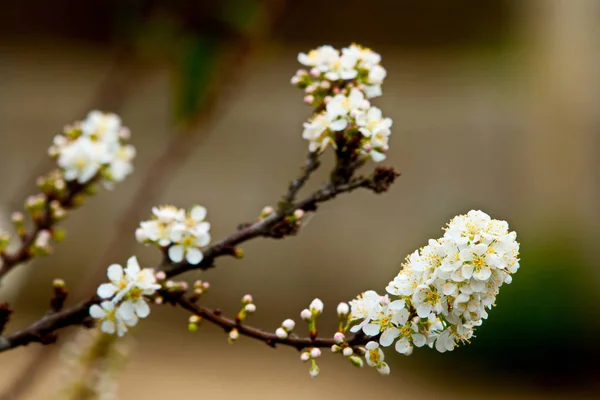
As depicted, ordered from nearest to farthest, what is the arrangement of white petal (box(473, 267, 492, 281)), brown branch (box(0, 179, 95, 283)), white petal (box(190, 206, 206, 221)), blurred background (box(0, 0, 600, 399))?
white petal (box(473, 267, 492, 281))
white petal (box(190, 206, 206, 221))
brown branch (box(0, 179, 95, 283))
blurred background (box(0, 0, 600, 399))

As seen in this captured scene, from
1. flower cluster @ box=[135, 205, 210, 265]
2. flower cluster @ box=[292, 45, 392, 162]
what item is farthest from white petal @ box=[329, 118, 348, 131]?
flower cluster @ box=[135, 205, 210, 265]

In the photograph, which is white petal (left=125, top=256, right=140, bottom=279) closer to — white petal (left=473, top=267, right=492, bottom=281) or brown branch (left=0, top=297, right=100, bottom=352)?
brown branch (left=0, top=297, right=100, bottom=352)

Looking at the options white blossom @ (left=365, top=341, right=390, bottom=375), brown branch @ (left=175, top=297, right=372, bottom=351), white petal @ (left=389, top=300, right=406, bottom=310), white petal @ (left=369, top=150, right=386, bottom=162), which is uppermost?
white petal @ (left=369, top=150, right=386, bottom=162)

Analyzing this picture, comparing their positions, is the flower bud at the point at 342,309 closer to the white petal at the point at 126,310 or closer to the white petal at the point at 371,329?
the white petal at the point at 371,329

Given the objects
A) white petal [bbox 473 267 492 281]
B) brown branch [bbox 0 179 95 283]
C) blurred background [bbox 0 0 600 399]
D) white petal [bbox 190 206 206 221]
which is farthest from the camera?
blurred background [bbox 0 0 600 399]

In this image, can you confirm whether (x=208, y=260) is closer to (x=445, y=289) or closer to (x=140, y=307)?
(x=140, y=307)

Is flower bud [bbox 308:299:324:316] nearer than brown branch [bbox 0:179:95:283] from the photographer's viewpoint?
Yes

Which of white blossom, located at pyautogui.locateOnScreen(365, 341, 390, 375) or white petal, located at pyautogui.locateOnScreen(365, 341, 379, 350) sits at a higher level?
white petal, located at pyautogui.locateOnScreen(365, 341, 379, 350)

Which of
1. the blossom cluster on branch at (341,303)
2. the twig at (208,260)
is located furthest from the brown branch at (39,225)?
the twig at (208,260)
